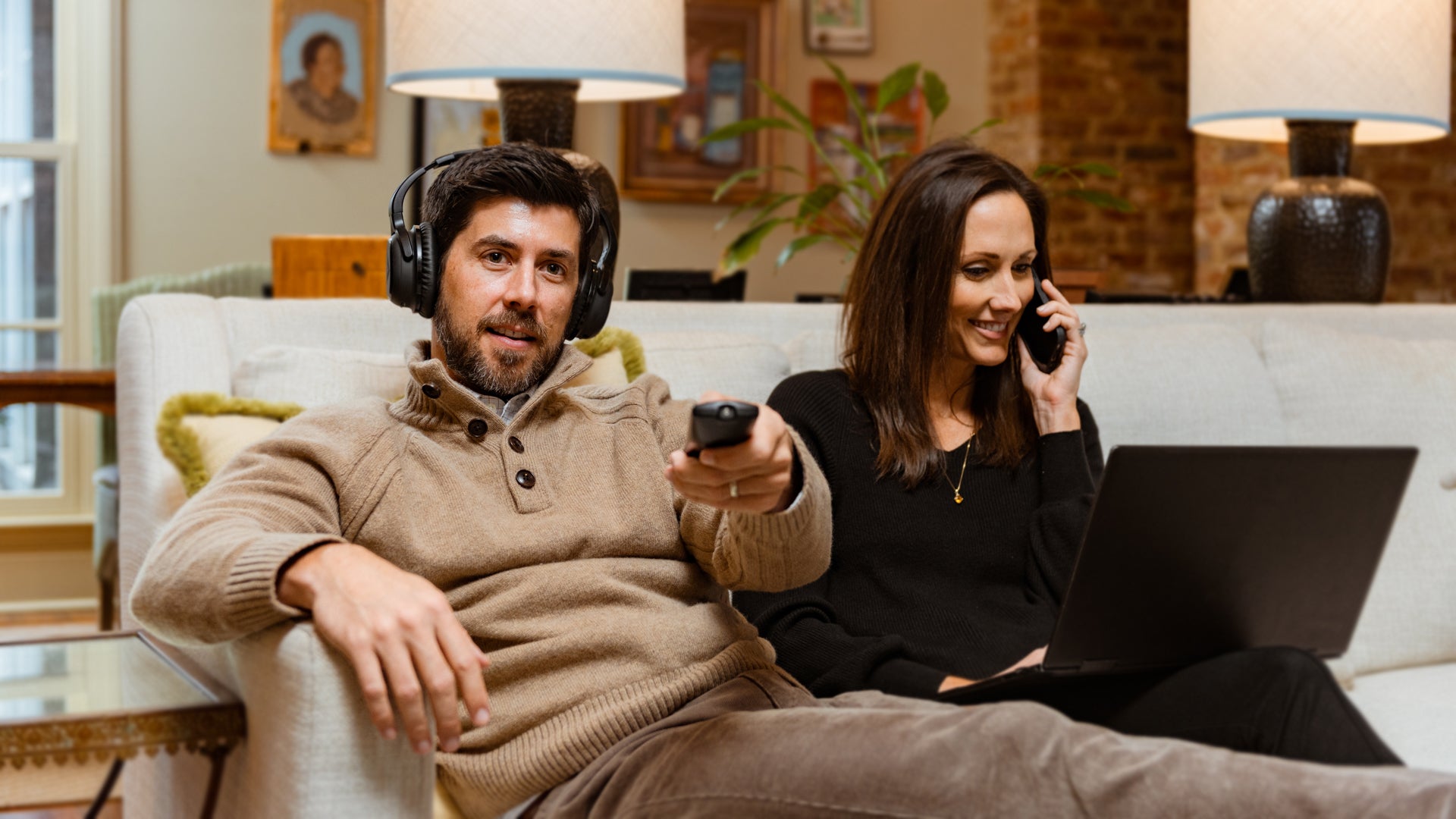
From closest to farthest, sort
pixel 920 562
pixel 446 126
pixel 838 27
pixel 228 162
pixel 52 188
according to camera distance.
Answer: pixel 920 562 → pixel 52 188 → pixel 228 162 → pixel 446 126 → pixel 838 27

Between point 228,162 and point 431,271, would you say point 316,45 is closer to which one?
point 228,162

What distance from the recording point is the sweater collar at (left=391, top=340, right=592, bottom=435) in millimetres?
1479

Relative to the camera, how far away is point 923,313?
1.81 metres

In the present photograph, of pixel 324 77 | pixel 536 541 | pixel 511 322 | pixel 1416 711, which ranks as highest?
pixel 324 77

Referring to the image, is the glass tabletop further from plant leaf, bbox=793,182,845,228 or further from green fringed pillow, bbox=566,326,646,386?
plant leaf, bbox=793,182,845,228

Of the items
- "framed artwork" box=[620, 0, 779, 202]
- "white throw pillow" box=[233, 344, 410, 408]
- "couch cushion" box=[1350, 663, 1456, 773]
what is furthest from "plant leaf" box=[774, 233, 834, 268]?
"framed artwork" box=[620, 0, 779, 202]

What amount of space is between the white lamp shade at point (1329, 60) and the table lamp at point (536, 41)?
40.3 inches

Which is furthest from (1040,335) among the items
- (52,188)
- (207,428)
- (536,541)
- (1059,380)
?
(52,188)

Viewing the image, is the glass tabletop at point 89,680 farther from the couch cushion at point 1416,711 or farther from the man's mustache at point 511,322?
the couch cushion at point 1416,711

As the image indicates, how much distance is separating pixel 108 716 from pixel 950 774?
0.68 meters

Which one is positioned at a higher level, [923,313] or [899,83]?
[899,83]

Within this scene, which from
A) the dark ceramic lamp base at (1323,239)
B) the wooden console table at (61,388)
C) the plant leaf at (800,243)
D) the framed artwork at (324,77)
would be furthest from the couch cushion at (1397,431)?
A: the framed artwork at (324,77)

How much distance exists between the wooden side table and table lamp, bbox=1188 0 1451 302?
2079mm

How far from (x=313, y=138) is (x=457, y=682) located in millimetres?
3935
